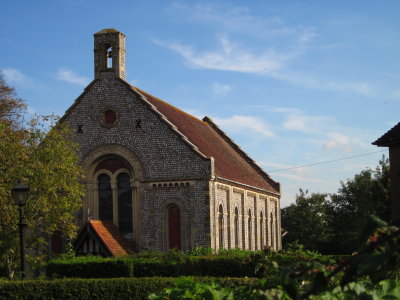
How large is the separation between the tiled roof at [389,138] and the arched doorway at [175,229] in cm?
1103

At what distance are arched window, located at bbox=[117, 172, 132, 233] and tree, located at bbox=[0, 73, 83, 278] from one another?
19.7 feet

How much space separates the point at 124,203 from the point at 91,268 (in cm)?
769

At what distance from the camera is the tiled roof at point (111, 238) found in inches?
1256

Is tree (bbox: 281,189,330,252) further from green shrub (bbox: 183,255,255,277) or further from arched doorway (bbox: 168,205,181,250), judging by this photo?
green shrub (bbox: 183,255,255,277)

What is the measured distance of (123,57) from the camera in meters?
36.5

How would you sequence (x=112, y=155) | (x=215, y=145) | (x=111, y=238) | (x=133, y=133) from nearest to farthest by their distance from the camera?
1. (x=111, y=238)
2. (x=133, y=133)
3. (x=112, y=155)
4. (x=215, y=145)

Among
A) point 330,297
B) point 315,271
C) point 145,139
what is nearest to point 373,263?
point 315,271

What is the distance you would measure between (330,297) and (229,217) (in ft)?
105

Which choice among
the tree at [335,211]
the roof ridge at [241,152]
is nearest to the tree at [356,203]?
the tree at [335,211]

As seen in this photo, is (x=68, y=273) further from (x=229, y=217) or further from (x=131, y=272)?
(x=229, y=217)

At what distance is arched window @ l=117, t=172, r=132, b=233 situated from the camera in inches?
1373

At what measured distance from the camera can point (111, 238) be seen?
32.8 m

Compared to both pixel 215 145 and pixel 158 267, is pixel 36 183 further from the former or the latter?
pixel 215 145

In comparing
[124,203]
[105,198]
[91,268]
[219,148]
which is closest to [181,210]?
[124,203]
